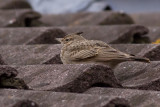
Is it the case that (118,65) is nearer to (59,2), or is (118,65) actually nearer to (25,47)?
(25,47)

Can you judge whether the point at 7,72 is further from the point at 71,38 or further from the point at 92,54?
the point at 71,38

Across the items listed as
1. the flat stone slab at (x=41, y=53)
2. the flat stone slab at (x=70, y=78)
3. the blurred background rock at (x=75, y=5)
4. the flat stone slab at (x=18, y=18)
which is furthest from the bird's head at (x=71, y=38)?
the blurred background rock at (x=75, y=5)

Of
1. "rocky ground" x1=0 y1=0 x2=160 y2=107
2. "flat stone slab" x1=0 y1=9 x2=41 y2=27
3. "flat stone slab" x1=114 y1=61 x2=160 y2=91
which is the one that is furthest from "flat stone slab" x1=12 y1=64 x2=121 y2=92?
"flat stone slab" x1=0 y1=9 x2=41 y2=27

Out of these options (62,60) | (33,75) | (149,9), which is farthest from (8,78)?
(149,9)

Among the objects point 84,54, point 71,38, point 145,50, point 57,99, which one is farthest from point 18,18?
point 57,99

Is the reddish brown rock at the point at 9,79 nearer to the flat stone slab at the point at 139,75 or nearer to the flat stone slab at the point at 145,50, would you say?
the flat stone slab at the point at 139,75

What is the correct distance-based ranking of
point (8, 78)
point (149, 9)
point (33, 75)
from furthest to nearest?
point (149, 9)
point (33, 75)
point (8, 78)
